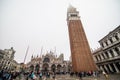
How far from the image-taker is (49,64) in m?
53.7

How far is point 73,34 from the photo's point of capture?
33156mm

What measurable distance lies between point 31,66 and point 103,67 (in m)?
40.0

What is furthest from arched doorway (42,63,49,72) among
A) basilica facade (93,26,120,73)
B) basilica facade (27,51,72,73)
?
basilica facade (93,26,120,73)

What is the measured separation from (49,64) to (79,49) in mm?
29118

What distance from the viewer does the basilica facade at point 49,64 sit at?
5275 cm

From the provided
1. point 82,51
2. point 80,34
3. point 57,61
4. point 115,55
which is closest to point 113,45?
point 115,55

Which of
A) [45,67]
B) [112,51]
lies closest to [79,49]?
[112,51]

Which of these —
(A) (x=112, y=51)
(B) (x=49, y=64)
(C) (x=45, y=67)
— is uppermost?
(B) (x=49, y=64)

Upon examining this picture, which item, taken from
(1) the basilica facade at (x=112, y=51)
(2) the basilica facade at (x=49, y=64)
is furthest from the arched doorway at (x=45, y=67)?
(1) the basilica facade at (x=112, y=51)

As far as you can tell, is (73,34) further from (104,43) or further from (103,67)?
(103,67)

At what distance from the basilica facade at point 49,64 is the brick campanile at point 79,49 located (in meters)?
24.4

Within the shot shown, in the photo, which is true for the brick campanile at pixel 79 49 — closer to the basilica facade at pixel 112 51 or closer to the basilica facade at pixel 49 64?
the basilica facade at pixel 112 51

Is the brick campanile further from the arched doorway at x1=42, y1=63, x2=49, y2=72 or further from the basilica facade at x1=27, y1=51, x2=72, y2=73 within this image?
the arched doorway at x1=42, y1=63, x2=49, y2=72

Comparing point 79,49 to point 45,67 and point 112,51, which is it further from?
point 45,67
